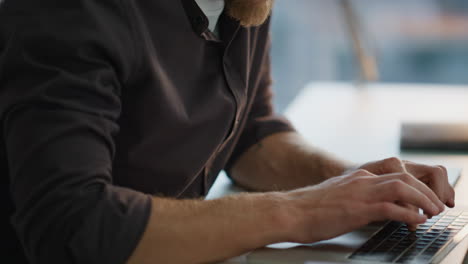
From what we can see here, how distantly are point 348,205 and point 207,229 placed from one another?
184 millimetres

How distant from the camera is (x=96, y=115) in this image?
892 millimetres

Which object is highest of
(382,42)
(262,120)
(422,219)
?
(422,219)

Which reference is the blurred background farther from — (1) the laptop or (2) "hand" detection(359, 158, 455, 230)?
(1) the laptop

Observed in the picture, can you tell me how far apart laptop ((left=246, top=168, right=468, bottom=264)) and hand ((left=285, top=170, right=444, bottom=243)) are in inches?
0.9

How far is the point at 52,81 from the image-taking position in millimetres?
865

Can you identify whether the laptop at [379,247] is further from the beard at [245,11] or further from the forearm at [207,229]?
the beard at [245,11]

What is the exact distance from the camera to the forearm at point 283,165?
137 centimetres

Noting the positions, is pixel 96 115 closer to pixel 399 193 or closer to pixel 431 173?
pixel 399 193

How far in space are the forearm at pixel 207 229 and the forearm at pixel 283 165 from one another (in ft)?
1.48

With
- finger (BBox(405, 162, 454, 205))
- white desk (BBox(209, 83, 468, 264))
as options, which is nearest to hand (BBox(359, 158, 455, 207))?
finger (BBox(405, 162, 454, 205))

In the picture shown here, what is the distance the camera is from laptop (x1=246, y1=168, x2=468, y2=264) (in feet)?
2.92

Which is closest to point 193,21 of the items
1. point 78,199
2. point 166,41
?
point 166,41

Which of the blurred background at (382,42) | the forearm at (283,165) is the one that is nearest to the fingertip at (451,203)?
the forearm at (283,165)

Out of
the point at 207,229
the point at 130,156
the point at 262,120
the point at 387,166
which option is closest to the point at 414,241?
the point at 387,166
